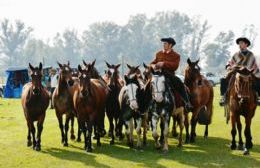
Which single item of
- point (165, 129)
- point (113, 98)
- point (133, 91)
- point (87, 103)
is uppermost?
point (133, 91)

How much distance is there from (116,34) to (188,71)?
120207 mm

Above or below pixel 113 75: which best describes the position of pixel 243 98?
below

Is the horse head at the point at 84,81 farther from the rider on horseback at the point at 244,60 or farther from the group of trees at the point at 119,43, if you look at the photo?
the group of trees at the point at 119,43

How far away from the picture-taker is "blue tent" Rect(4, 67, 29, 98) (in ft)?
134

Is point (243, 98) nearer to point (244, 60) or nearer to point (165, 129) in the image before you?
point (244, 60)

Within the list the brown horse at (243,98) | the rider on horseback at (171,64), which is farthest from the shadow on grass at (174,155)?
the rider on horseback at (171,64)

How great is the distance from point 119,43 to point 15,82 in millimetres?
89036

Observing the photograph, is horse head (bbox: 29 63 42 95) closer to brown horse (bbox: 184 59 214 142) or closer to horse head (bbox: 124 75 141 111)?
horse head (bbox: 124 75 141 111)

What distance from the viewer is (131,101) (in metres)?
12.9

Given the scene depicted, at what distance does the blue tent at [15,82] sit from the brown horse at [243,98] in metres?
30.7

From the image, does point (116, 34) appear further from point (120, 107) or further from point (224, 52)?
point (120, 107)

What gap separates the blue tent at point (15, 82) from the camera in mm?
40906

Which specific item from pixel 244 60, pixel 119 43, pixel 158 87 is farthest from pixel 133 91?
pixel 119 43

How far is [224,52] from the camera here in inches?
5074
